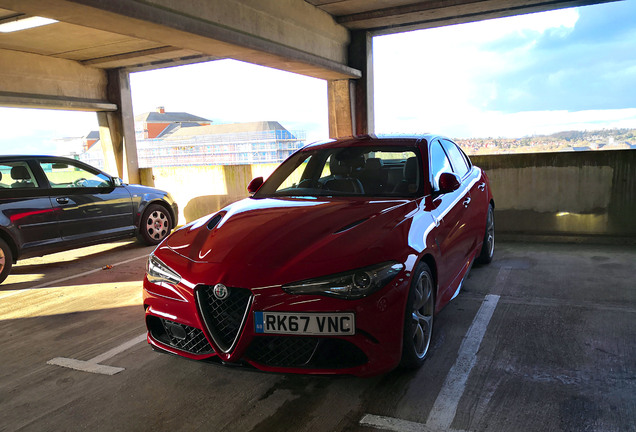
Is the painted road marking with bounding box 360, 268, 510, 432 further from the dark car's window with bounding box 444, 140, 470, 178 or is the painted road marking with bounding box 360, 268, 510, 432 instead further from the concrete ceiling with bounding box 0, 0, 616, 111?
the concrete ceiling with bounding box 0, 0, 616, 111

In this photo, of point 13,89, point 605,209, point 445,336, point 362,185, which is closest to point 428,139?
point 362,185

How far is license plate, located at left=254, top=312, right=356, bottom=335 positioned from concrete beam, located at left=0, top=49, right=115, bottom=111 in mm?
11864

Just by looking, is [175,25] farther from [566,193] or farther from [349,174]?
[566,193]

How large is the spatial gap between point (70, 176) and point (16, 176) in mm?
804

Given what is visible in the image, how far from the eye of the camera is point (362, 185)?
12.6 feet

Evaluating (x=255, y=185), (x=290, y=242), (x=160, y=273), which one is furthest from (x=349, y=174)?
(x=160, y=273)

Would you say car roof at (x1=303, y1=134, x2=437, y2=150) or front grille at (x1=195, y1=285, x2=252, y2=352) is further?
car roof at (x1=303, y1=134, x2=437, y2=150)

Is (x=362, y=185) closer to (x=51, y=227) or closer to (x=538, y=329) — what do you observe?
(x=538, y=329)

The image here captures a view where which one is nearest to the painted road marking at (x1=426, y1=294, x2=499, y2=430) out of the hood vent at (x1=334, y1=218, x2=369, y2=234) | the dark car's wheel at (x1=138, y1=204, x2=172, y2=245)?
the hood vent at (x1=334, y1=218, x2=369, y2=234)

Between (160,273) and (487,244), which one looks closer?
(160,273)

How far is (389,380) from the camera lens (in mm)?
2973

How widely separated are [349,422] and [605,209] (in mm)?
6173

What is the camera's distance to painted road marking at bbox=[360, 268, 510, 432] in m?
2.47

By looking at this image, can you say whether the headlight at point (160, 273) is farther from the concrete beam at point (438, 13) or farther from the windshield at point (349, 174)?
the concrete beam at point (438, 13)
